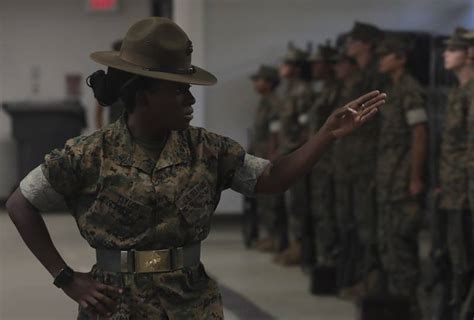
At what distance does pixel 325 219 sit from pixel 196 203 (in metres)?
4.33

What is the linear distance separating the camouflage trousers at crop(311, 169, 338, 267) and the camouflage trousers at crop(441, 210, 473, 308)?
1.73 m

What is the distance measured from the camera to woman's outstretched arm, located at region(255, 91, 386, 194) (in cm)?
227

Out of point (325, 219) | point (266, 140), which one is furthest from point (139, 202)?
point (266, 140)

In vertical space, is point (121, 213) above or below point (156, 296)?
above

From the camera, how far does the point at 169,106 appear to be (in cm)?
233

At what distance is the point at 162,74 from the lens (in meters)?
2.28

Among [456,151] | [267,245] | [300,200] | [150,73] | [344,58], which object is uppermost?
[150,73]

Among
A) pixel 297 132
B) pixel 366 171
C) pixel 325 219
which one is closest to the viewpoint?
pixel 366 171

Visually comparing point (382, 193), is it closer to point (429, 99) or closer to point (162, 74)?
point (429, 99)

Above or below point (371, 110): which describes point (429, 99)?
below

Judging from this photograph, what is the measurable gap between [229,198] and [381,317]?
536 centimetres

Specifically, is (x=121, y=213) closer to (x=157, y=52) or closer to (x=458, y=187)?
(x=157, y=52)

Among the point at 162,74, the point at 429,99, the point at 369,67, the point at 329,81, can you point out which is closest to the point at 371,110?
the point at 162,74

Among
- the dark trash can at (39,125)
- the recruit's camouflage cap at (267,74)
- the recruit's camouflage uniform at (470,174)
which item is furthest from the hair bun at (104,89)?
the dark trash can at (39,125)
